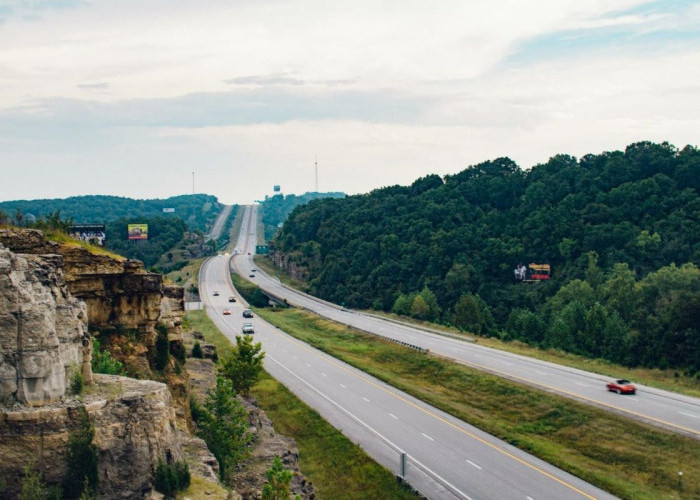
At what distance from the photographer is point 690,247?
306ft

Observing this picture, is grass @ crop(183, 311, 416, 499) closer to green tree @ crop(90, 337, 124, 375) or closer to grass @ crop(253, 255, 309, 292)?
green tree @ crop(90, 337, 124, 375)

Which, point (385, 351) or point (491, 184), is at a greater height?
point (491, 184)

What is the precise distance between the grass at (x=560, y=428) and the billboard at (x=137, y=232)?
443 ft

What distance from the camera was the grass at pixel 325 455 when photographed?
36.6m

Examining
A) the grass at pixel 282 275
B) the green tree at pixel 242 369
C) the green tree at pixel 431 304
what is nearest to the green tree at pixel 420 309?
the green tree at pixel 431 304

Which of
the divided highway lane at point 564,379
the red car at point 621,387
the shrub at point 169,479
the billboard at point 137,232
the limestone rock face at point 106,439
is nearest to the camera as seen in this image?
the limestone rock face at point 106,439

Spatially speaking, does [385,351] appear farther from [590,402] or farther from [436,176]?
[436,176]

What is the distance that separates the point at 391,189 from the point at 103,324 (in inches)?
5292

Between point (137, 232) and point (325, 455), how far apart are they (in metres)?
161

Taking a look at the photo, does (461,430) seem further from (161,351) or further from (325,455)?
(161,351)

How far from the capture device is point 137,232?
191 meters

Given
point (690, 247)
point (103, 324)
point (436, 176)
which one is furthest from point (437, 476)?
point (436, 176)

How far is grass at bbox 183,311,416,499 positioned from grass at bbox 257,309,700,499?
30.5 ft

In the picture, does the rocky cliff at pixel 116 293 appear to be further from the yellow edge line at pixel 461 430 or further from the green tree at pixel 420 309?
the green tree at pixel 420 309
